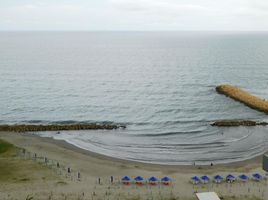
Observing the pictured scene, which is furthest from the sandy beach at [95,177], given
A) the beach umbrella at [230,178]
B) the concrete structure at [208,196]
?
the concrete structure at [208,196]

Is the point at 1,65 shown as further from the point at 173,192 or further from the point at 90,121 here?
the point at 173,192

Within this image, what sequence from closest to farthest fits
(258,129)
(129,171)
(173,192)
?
(173,192)
(129,171)
(258,129)

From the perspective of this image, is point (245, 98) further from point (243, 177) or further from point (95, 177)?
point (95, 177)

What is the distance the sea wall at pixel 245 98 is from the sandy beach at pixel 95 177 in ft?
90.4

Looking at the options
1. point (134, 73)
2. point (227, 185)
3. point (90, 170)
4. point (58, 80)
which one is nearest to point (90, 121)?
point (90, 170)

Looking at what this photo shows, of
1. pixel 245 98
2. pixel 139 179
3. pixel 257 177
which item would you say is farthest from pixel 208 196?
pixel 245 98

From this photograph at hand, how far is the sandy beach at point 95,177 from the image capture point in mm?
37531

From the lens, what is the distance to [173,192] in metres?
38.3

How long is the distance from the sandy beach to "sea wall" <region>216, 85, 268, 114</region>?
90.4 ft

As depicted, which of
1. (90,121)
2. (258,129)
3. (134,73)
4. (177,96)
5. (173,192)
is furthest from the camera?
(134,73)

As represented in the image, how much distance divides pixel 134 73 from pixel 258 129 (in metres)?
83.0

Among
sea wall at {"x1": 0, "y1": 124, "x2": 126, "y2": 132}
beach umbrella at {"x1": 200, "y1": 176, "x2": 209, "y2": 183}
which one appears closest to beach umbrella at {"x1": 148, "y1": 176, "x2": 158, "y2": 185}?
beach umbrella at {"x1": 200, "y1": 176, "x2": 209, "y2": 183}

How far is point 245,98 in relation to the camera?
270 feet

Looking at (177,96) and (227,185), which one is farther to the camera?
(177,96)
